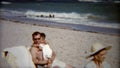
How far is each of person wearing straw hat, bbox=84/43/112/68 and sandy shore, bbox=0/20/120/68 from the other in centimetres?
2

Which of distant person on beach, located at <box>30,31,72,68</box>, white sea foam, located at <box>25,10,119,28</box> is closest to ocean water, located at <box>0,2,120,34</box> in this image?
white sea foam, located at <box>25,10,119,28</box>

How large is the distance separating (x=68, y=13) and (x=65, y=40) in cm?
17

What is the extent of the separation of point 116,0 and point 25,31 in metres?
0.60

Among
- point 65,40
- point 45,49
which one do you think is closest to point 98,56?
point 65,40

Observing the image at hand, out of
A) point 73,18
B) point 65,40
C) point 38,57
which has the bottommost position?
point 38,57

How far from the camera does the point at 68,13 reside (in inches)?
61.0

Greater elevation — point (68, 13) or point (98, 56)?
point (68, 13)

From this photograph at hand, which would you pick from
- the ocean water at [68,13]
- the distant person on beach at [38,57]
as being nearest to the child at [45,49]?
the distant person on beach at [38,57]

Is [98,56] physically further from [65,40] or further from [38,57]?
[38,57]

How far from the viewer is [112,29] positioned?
1.52m

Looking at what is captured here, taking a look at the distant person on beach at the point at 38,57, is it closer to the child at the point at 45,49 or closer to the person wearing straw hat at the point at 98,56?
the child at the point at 45,49

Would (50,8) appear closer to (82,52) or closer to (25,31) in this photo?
(25,31)

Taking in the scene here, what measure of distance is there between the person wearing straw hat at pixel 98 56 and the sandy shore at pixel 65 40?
1.0 inches

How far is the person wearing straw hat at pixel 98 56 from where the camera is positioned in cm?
153
